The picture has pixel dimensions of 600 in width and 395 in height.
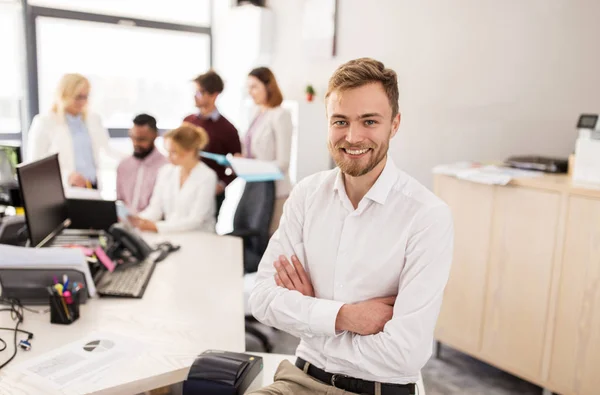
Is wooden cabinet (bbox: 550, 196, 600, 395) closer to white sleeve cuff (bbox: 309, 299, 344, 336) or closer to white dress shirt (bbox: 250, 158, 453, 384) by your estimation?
white dress shirt (bbox: 250, 158, 453, 384)

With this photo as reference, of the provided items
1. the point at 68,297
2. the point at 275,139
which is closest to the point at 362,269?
the point at 68,297

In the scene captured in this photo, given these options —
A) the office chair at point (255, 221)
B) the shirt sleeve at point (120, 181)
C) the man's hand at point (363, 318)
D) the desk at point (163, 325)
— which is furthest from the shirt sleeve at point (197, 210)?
the man's hand at point (363, 318)

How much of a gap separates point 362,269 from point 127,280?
1027 mm

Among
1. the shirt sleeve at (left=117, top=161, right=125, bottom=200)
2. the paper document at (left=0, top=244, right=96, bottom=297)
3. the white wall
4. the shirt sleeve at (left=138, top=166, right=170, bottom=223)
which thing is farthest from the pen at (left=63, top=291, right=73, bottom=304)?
the white wall

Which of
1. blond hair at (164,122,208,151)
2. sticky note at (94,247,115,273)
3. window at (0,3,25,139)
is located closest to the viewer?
sticky note at (94,247,115,273)

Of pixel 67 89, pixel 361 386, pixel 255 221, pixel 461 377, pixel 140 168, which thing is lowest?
pixel 461 377

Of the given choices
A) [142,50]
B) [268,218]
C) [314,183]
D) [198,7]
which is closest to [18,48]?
[142,50]

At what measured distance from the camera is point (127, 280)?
2.13 m

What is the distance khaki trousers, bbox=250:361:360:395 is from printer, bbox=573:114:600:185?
1737 mm

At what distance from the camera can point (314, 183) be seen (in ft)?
5.64

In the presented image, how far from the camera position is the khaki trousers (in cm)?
149

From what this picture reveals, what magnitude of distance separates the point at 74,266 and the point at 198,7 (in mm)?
4663

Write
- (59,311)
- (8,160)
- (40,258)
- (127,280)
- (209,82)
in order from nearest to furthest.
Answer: (59,311) → (40,258) → (127,280) → (8,160) → (209,82)

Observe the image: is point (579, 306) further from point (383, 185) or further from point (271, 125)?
point (271, 125)
